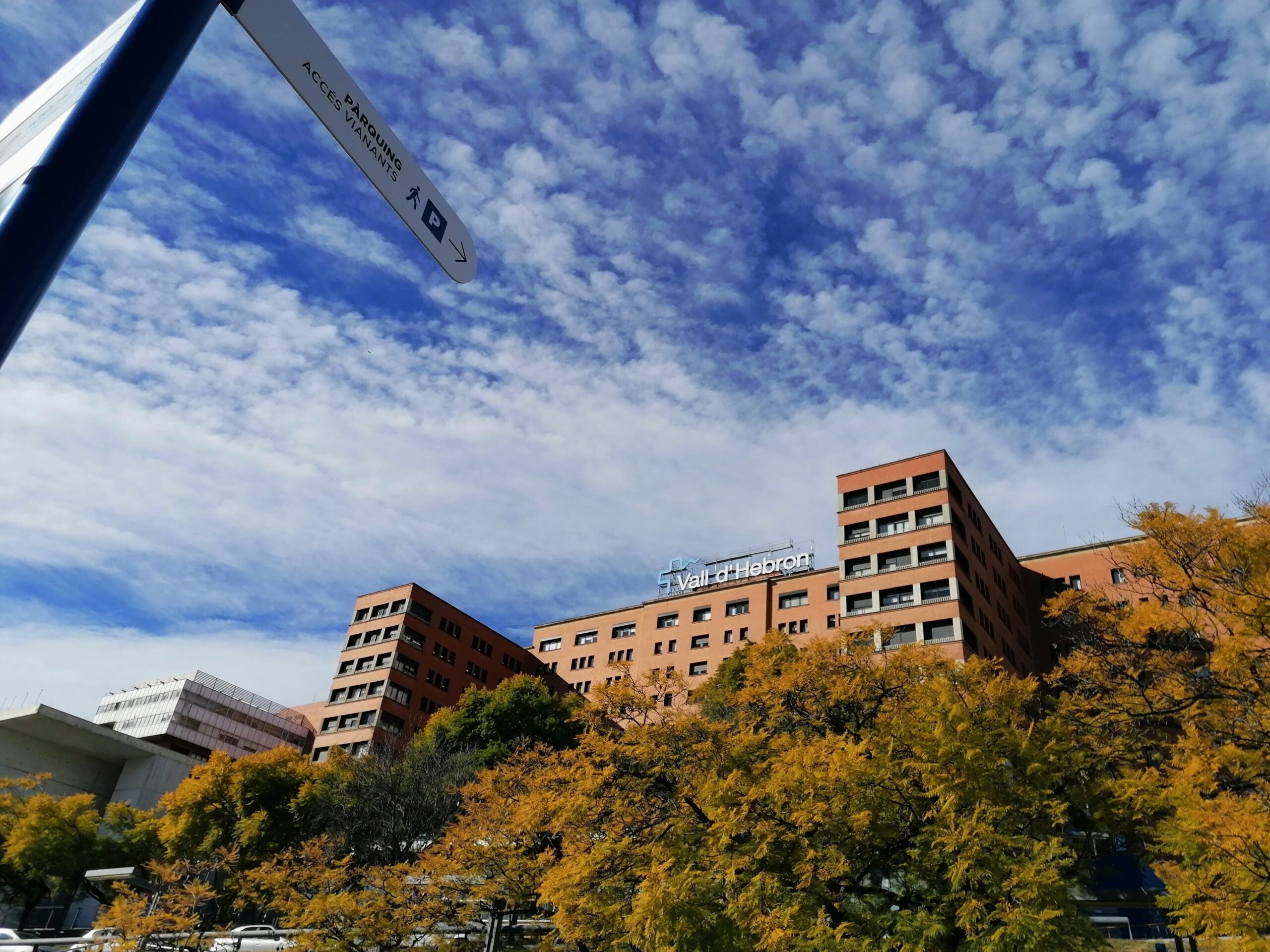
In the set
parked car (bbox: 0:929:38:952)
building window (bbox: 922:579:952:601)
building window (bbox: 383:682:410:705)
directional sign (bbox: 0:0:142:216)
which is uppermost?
building window (bbox: 922:579:952:601)

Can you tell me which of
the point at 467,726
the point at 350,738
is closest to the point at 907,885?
the point at 467,726

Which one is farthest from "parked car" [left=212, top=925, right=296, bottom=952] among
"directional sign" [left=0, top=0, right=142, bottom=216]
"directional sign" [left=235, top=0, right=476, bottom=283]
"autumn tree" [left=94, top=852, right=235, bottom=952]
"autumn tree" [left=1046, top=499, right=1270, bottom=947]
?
"directional sign" [left=0, top=0, right=142, bottom=216]

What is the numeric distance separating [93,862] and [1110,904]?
4351 centimetres

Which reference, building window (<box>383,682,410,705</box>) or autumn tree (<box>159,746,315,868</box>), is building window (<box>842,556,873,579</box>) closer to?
autumn tree (<box>159,746,315,868</box>)

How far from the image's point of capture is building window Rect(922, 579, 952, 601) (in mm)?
48344

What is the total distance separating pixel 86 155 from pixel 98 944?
25.2 meters

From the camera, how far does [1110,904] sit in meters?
25.7

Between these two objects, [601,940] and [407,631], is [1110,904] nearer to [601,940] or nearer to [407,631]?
[601,940]

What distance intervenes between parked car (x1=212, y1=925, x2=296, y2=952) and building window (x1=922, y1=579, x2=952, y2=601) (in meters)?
36.2

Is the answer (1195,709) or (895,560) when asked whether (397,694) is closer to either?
(895,560)

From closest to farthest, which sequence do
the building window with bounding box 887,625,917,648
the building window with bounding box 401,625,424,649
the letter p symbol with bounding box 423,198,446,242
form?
the letter p symbol with bounding box 423,198,446,242, the building window with bounding box 887,625,917,648, the building window with bounding box 401,625,424,649

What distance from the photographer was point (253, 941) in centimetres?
3034

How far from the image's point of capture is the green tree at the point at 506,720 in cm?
5128

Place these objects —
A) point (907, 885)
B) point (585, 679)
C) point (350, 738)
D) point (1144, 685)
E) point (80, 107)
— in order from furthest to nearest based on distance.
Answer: point (585, 679) < point (350, 738) < point (1144, 685) < point (907, 885) < point (80, 107)
